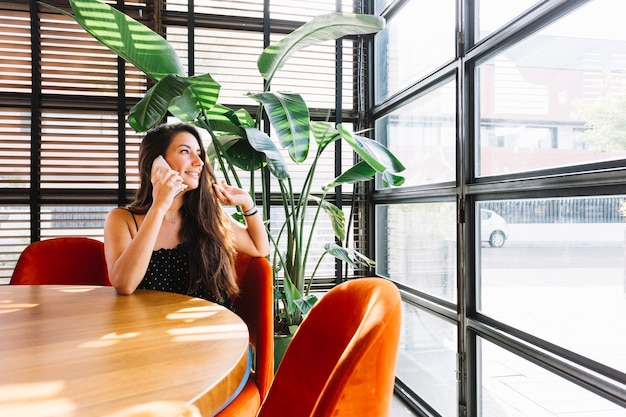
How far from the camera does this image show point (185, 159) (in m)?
1.80

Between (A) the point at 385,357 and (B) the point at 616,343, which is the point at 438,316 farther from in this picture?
(A) the point at 385,357

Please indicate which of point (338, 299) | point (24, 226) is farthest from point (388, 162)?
point (24, 226)

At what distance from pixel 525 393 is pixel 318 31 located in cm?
177

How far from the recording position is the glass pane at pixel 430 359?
2.37m

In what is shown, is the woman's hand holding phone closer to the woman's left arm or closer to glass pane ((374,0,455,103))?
the woman's left arm

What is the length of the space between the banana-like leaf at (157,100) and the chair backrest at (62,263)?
61 centimetres

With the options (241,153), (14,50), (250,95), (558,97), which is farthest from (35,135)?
(558,97)

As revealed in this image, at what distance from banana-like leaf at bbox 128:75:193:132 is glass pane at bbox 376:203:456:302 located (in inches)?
54.4

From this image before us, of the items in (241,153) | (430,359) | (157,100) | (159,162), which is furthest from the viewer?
(430,359)

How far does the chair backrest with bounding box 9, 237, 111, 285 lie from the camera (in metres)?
1.97

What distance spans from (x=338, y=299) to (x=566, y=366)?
0.98m

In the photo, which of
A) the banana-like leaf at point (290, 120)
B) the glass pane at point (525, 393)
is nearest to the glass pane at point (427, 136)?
the banana-like leaf at point (290, 120)

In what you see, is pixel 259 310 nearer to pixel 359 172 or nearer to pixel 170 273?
pixel 170 273

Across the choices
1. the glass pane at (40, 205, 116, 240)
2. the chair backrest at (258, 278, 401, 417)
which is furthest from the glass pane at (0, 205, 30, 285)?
the chair backrest at (258, 278, 401, 417)
